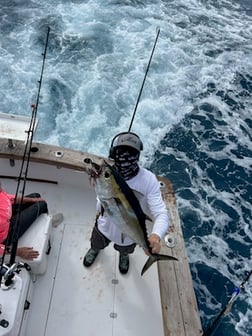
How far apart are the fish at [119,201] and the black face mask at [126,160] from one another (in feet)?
0.76

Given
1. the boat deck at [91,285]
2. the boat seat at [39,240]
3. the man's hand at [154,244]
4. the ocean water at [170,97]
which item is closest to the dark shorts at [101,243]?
the boat deck at [91,285]

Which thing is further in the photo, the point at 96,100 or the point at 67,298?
the point at 96,100

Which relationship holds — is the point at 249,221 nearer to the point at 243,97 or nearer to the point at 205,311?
the point at 205,311

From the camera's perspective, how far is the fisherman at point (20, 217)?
10.7ft

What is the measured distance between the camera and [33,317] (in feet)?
11.1

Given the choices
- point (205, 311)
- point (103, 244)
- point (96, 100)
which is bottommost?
point (205, 311)

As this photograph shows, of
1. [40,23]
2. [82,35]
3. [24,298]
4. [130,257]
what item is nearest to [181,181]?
[130,257]

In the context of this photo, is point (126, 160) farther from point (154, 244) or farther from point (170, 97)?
point (170, 97)

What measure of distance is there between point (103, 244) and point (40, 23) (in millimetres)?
7574

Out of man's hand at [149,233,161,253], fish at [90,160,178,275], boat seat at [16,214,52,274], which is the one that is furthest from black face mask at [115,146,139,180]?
boat seat at [16,214,52,274]

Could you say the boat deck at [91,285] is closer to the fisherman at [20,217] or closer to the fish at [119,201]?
the fisherman at [20,217]

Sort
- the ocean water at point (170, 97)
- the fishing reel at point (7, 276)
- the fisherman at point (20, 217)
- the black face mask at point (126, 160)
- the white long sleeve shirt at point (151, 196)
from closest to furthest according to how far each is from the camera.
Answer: the black face mask at point (126, 160) < the white long sleeve shirt at point (151, 196) < the fishing reel at point (7, 276) < the fisherman at point (20, 217) < the ocean water at point (170, 97)

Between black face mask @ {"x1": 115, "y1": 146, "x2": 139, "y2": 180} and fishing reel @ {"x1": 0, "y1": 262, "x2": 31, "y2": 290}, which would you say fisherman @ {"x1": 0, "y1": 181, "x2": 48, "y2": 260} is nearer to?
fishing reel @ {"x1": 0, "y1": 262, "x2": 31, "y2": 290}

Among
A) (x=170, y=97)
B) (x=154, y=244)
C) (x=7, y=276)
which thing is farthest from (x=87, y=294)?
(x=170, y=97)
